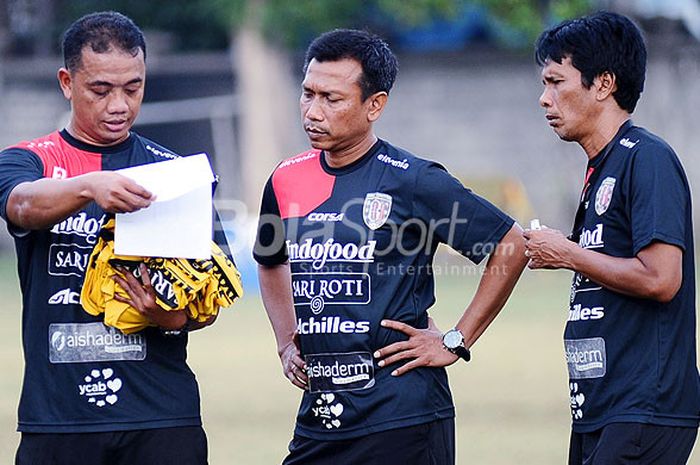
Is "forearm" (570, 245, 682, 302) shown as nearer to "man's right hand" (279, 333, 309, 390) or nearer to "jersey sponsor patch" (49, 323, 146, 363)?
"man's right hand" (279, 333, 309, 390)

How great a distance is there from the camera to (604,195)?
4.79m

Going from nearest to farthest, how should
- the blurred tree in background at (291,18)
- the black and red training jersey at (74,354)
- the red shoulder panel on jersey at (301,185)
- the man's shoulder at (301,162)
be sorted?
the black and red training jersey at (74,354)
the red shoulder panel on jersey at (301,185)
the man's shoulder at (301,162)
the blurred tree in background at (291,18)

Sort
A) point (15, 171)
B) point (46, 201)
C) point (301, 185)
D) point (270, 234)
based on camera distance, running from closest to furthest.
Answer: point (46, 201), point (15, 171), point (301, 185), point (270, 234)

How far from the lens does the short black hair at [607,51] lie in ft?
15.9

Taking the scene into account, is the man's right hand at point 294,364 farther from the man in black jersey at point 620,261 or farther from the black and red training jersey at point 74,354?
the man in black jersey at point 620,261

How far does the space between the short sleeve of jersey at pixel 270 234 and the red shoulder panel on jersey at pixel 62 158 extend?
79 centimetres

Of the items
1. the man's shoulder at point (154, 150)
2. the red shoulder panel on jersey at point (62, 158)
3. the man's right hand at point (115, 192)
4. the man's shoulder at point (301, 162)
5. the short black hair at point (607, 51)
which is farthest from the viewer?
the man's shoulder at point (301, 162)

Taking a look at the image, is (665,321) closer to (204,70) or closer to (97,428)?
(97,428)

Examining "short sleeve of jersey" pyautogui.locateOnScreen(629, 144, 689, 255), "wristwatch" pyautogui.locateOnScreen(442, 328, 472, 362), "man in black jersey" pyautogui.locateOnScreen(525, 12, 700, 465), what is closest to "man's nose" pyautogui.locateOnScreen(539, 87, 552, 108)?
"man in black jersey" pyautogui.locateOnScreen(525, 12, 700, 465)

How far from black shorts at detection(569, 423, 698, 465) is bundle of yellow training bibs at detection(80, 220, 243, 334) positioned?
1520 millimetres

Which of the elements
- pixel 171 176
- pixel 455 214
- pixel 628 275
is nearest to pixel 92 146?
pixel 171 176

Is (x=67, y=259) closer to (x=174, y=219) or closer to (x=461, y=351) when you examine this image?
(x=174, y=219)

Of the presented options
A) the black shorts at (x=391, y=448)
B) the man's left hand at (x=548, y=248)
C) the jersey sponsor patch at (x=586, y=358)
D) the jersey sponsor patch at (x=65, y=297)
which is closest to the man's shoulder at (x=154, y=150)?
the jersey sponsor patch at (x=65, y=297)

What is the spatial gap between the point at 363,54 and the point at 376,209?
629 mm
